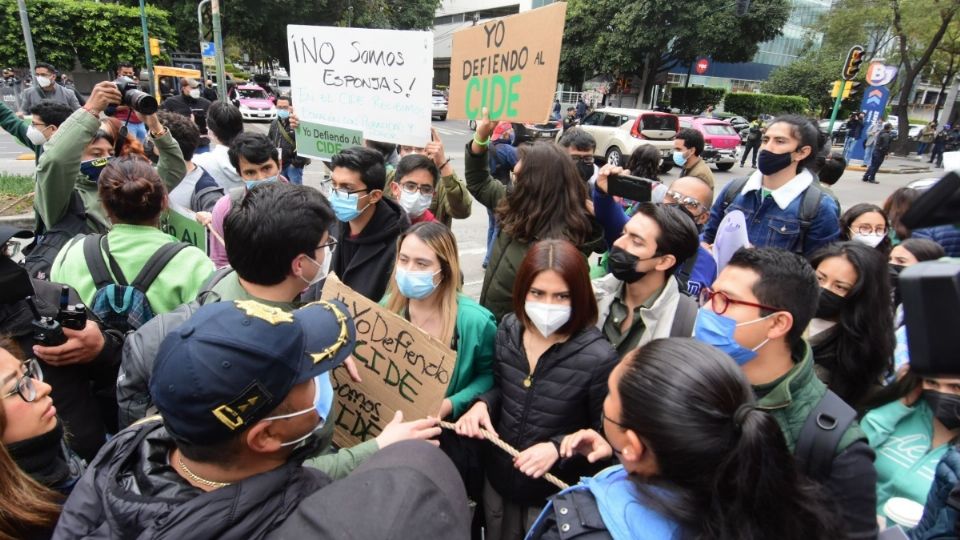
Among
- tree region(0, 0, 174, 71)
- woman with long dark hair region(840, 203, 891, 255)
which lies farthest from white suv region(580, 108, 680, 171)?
tree region(0, 0, 174, 71)

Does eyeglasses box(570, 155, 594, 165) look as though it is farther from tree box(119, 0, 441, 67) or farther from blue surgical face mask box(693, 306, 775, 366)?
tree box(119, 0, 441, 67)

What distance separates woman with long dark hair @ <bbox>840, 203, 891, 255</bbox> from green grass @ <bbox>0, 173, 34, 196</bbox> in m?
10.4

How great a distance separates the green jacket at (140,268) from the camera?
89.4 inches

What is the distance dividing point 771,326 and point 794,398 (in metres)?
0.26

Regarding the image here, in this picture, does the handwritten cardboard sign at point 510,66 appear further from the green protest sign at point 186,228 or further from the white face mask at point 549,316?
the green protest sign at point 186,228

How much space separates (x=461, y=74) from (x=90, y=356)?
287cm

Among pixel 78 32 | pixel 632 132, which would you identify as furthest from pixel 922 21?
pixel 78 32

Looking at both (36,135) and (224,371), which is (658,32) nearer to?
(36,135)

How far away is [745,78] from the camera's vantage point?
2002 inches

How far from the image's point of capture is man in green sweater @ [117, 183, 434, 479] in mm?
1749

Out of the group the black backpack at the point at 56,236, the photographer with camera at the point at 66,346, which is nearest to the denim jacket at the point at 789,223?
the photographer with camera at the point at 66,346

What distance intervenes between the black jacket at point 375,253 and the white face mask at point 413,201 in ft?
1.00

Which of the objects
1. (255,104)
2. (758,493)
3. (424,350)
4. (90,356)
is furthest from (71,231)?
(255,104)

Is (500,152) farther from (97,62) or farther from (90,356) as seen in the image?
(97,62)
